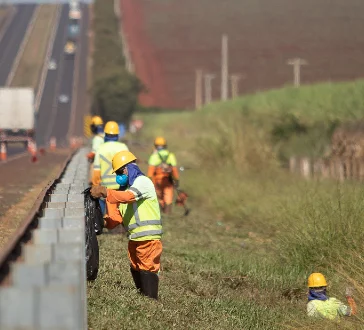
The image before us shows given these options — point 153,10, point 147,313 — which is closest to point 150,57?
point 153,10

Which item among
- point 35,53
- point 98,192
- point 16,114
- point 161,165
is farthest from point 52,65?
point 98,192

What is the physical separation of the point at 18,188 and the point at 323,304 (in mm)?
13026

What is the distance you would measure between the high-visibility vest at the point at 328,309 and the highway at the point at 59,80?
63.5 m

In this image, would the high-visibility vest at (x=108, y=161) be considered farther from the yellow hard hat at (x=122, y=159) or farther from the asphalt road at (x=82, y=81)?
the asphalt road at (x=82, y=81)

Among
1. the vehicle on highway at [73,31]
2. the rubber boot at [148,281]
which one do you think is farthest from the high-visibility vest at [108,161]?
the vehicle on highway at [73,31]

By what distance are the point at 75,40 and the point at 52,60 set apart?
11.0 metres

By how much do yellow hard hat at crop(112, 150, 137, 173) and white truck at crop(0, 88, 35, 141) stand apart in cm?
4115

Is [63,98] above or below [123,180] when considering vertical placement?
above

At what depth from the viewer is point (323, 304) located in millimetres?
10453

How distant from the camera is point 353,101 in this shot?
32.4 metres

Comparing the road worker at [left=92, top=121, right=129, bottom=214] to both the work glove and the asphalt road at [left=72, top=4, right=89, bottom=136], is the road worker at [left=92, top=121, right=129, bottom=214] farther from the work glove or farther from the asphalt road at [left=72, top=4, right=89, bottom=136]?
the asphalt road at [left=72, top=4, right=89, bottom=136]

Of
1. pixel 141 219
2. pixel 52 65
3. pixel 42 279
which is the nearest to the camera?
pixel 42 279

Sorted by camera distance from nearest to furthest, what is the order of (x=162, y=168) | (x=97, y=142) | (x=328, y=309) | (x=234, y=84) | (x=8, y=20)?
(x=328, y=309)
(x=97, y=142)
(x=162, y=168)
(x=234, y=84)
(x=8, y=20)

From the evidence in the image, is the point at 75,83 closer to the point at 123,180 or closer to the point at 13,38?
the point at 13,38
